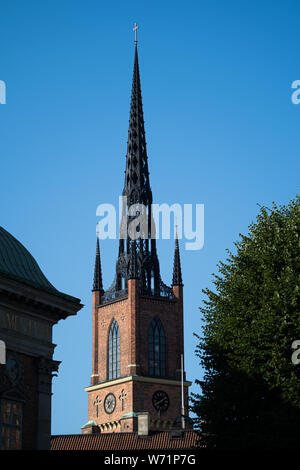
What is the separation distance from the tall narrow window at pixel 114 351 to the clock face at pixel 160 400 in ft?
12.5

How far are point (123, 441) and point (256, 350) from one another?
28.2 metres

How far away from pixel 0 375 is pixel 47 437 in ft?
9.99

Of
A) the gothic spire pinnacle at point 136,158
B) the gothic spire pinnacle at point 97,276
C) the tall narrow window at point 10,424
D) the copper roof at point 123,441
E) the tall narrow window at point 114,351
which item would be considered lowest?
the tall narrow window at point 10,424

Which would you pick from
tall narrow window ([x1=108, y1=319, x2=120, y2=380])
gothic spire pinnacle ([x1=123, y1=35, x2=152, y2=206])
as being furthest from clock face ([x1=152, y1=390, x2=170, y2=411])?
gothic spire pinnacle ([x1=123, y1=35, x2=152, y2=206])

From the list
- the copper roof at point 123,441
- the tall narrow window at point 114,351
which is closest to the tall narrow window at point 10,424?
the copper roof at point 123,441

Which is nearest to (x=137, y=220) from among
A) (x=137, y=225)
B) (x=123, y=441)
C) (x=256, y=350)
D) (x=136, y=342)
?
(x=137, y=225)

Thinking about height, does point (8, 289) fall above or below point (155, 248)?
below

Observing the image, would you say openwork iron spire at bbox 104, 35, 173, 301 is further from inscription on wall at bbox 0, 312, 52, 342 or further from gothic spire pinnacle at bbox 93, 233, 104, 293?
inscription on wall at bbox 0, 312, 52, 342

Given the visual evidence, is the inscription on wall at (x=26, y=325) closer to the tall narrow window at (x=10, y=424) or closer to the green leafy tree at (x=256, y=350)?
the tall narrow window at (x=10, y=424)

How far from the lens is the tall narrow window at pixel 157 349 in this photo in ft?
286
